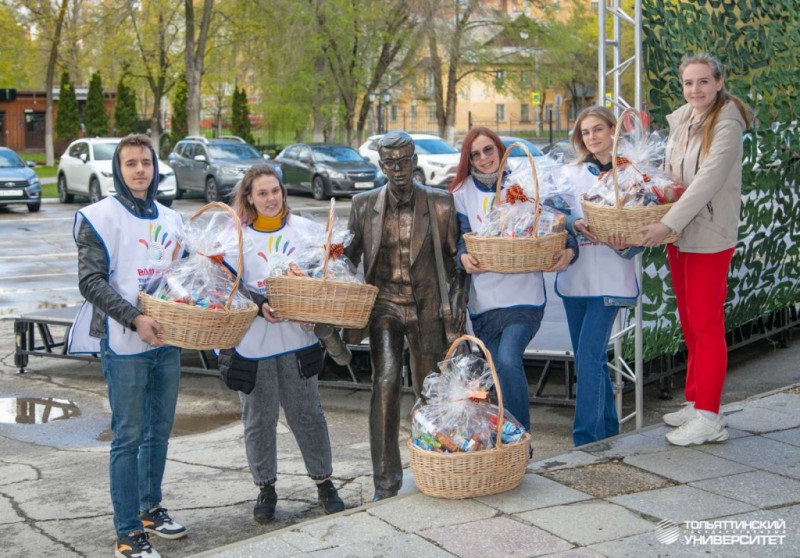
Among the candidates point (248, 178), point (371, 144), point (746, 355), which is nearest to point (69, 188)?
point (371, 144)

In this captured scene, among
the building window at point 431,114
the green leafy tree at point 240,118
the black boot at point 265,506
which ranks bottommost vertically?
the black boot at point 265,506

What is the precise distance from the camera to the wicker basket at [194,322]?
4.43 metres

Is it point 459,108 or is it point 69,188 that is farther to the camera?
point 459,108

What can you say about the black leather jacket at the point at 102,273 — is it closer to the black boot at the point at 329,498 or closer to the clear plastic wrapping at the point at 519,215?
the black boot at the point at 329,498

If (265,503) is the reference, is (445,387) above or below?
above

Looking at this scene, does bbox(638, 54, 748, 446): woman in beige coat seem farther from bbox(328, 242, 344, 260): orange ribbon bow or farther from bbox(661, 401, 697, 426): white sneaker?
bbox(328, 242, 344, 260): orange ribbon bow

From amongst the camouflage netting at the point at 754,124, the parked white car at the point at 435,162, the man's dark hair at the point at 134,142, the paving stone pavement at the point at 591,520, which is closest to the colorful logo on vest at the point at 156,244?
the man's dark hair at the point at 134,142

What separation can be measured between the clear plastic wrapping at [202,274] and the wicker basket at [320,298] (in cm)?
16

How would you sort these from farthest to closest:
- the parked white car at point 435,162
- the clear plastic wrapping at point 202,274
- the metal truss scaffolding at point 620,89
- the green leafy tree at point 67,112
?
the green leafy tree at point 67,112 < the parked white car at point 435,162 < the metal truss scaffolding at point 620,89 < the clear plastic wrapping at point 202,274

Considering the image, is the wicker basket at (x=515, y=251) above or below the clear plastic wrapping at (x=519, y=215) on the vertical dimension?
below

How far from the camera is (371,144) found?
31.3 metres

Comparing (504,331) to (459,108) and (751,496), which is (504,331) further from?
(459,108)

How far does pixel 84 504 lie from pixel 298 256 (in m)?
1.97

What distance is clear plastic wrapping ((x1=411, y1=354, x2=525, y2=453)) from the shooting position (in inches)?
189
